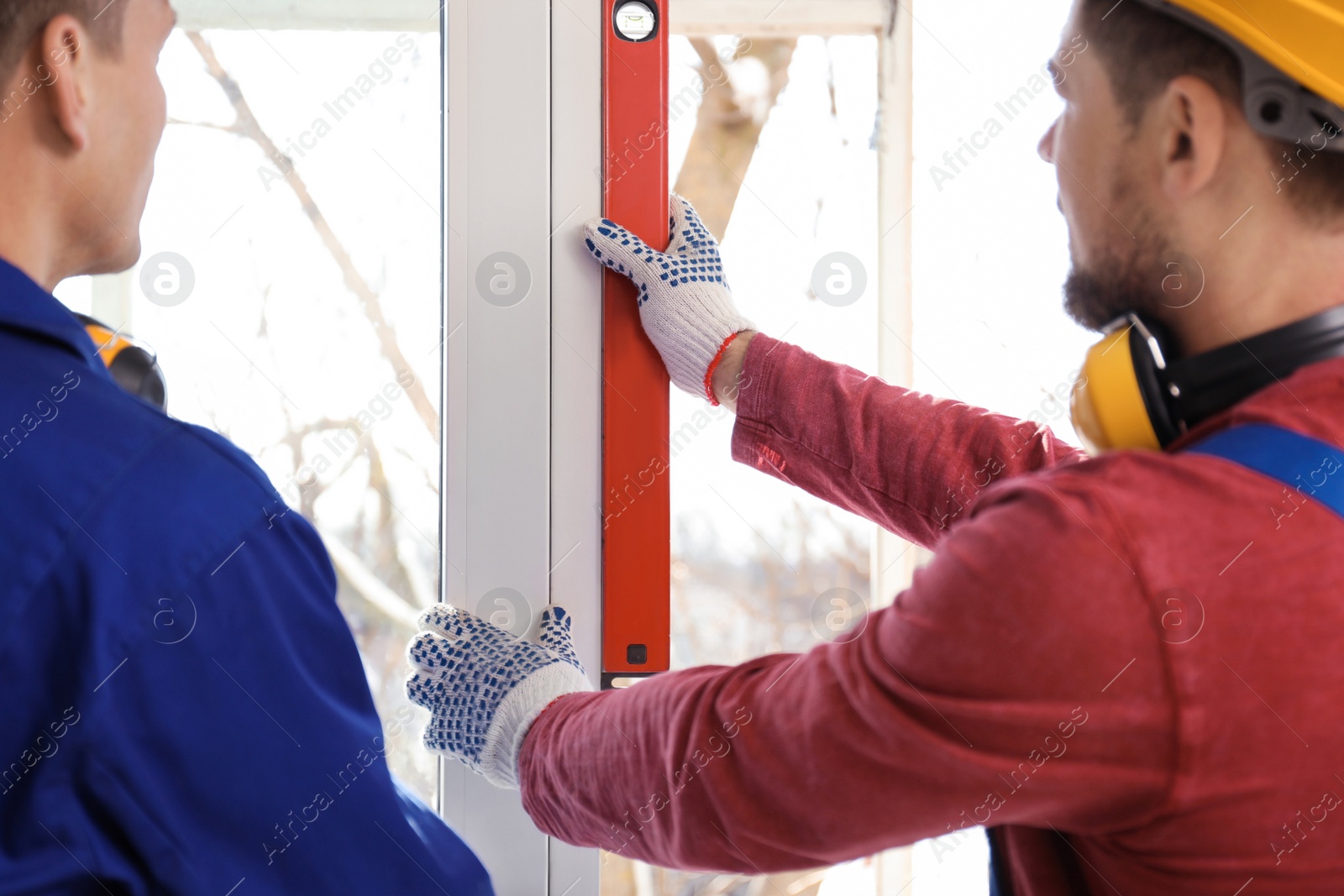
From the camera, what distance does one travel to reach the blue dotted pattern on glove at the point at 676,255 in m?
1.10

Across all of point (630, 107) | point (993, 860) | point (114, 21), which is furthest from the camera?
point (630, 107)

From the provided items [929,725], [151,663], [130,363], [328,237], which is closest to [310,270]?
[328,237]

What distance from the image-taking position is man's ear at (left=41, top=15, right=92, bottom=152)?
693mm

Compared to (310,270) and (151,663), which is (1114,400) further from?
(310,270)

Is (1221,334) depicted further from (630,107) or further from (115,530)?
(115,530)

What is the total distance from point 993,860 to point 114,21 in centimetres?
106

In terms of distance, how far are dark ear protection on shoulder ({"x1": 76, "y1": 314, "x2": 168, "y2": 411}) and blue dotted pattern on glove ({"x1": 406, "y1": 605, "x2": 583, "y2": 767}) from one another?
1.31 feet

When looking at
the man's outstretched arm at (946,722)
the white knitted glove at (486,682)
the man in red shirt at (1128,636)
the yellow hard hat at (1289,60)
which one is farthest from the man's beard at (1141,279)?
the white knitted glove at (486,682)

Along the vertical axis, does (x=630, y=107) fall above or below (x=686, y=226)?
above

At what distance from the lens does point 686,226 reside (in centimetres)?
115

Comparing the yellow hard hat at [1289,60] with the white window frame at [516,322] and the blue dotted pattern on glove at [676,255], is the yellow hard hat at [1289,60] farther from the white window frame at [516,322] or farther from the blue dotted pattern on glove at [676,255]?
the white window frame at [516,322]

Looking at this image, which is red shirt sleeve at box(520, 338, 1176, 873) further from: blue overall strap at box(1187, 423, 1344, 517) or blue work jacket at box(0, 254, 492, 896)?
blue work jacket at box(0, 254, 492, 896)

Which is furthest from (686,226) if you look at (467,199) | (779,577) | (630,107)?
(779,577)

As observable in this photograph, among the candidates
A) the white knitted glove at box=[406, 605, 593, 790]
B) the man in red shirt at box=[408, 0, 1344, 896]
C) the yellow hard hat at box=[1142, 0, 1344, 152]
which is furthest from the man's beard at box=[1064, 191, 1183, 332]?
the white knitted glove at box=[406, 605, 593, 790]
